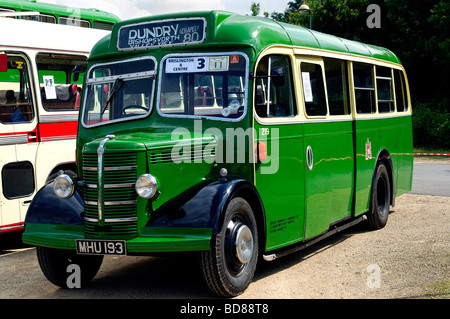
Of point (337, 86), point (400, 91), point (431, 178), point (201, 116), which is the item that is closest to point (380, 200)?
point (400, 91)

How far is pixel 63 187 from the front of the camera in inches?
239

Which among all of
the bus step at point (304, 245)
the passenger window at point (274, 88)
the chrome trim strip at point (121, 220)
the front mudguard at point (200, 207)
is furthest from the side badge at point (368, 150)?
the chrome trim strip at point (121, 220)

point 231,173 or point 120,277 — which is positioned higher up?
point 231,173

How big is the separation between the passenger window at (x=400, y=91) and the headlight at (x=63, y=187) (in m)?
6.39

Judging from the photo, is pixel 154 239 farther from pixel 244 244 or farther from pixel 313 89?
pixel 313 89

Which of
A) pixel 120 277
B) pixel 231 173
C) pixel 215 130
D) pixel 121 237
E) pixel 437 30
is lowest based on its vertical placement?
pixel 120 277

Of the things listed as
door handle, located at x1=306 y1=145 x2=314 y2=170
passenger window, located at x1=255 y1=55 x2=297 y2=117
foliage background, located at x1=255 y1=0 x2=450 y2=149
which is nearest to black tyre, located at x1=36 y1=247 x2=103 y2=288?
passenger window, located at x1=255 y1=55 x2=297 y2=117

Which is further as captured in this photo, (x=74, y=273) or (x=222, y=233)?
(x=74, y=273)

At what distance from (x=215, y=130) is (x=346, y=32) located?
27.6 metres

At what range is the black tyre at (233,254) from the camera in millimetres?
5527

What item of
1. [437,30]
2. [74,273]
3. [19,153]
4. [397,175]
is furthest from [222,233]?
[437,30]

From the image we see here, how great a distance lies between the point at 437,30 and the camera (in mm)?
27188

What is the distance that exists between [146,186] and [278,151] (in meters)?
1.65

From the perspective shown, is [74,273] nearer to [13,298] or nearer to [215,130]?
[13,298]
